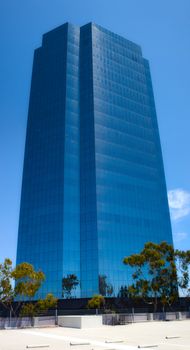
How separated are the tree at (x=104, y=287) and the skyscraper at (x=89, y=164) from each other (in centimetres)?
64

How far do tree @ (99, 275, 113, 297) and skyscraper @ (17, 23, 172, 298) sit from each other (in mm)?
643

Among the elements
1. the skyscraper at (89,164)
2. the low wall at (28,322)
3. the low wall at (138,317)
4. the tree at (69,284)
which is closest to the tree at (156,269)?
the low wall at (138,317)

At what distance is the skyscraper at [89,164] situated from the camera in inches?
3615

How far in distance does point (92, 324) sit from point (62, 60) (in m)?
96.5

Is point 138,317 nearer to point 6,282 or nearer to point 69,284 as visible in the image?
point 6,282

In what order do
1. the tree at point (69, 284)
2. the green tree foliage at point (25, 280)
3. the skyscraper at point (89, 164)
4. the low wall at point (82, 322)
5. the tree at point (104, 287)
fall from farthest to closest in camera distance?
the skyscraper at point (89, 164)
the tree at point (69, 284)
the tree at point (104, 287)
the green tree foliage at point (25, 280)
the low wall at point (82, 322)

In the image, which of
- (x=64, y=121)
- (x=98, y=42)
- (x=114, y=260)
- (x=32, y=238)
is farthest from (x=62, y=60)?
(x=114, y=260)

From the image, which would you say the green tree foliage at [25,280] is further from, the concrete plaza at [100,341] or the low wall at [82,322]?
the concrete plaza at [100,341]

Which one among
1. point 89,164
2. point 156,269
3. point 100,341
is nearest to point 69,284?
point 156,269

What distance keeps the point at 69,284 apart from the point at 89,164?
117 ft

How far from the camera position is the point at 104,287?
3403 inches

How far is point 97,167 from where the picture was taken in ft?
327

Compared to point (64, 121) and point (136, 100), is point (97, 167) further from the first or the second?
point (136, 100)

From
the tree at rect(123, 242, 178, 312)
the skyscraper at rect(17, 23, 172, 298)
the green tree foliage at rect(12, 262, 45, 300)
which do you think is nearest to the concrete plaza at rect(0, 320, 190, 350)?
the green tree foliage at rect(12, 262, 45, 300)
